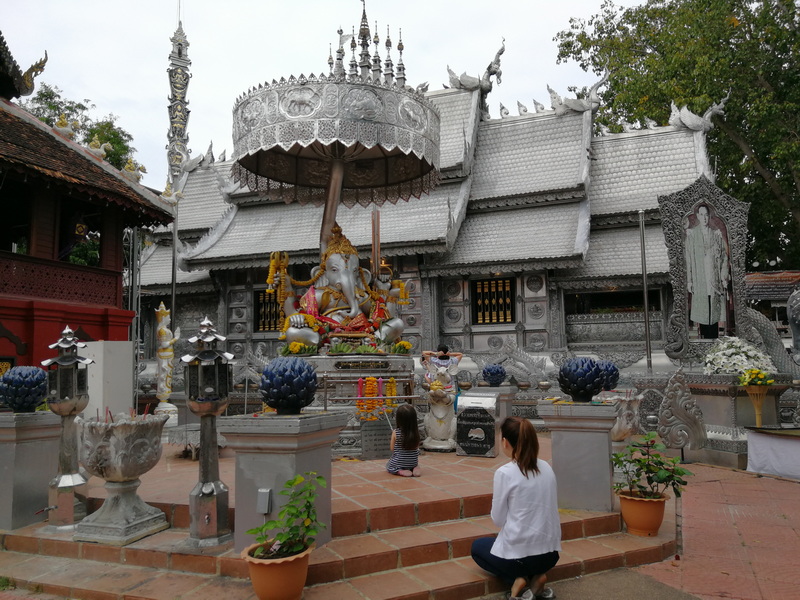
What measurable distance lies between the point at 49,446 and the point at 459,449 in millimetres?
5250

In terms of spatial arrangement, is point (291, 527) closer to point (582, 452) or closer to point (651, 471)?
point (582, 452)

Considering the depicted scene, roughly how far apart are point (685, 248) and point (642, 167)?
30.2 feet

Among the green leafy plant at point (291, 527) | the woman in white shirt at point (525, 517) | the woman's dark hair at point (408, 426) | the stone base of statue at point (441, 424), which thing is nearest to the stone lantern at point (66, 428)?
the green leafy plant at point (291, 527)

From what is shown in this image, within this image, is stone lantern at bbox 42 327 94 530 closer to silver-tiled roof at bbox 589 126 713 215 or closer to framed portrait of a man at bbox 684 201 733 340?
framed portrait of a man at bbox 684 201 733 340

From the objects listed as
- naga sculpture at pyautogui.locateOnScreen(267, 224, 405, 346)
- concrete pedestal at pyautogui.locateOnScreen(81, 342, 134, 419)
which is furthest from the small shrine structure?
naga sculpture at pyautogui.locateOnScreen(267, 224, 405, 346)

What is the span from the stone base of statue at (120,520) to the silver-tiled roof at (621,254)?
1509 cm

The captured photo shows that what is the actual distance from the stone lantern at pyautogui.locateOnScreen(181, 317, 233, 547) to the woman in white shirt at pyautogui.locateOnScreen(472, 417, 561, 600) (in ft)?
7.70

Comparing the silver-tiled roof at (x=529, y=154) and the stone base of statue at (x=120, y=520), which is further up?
the silver-tiled roof at (x=529, y=154)

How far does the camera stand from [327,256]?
438 inches

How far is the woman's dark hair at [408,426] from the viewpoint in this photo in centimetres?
711

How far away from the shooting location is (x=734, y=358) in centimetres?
1121

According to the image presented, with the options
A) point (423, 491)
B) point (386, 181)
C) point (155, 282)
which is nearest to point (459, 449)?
point (423, 491)

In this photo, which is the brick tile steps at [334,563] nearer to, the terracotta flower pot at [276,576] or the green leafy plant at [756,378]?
the terracotta flower pot at [276,576]

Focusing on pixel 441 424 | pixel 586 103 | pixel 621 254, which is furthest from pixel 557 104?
pixel 441 424
